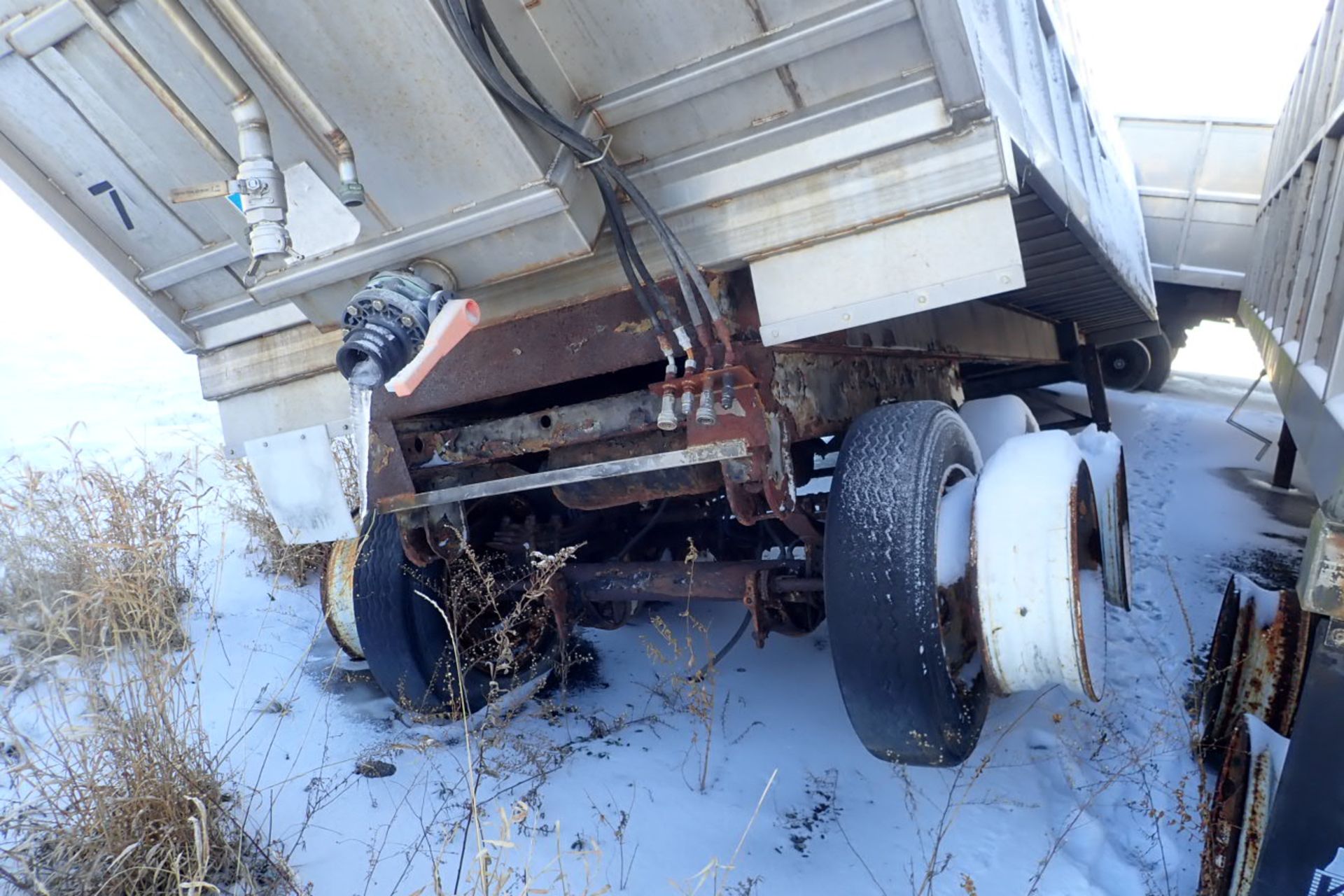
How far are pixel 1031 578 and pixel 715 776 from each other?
1.38 m

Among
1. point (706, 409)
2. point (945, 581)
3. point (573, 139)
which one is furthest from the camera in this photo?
point (945, 581)

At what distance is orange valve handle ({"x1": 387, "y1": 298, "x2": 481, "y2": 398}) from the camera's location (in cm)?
176

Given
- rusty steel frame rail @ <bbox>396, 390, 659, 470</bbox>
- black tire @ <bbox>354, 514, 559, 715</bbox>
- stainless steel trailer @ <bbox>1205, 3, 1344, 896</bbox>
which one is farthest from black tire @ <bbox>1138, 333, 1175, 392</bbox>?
black tire @ <bbox>354, 514, 559, 715</bbox>

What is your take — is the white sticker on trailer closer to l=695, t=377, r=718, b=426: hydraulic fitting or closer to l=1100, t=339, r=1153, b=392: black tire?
l=695, t=377, r=718, b=426: hydraulic fitting

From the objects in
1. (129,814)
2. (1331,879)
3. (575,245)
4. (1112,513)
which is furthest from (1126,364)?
(129,814)

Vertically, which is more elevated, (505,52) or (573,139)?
(505,52)

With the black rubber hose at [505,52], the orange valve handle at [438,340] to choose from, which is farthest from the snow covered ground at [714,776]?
the black rubber hose at [505,52]

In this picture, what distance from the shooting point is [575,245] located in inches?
78.1

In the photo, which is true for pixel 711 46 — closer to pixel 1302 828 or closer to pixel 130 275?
pixel 130 275

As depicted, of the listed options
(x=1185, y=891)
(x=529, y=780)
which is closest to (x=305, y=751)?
(x=529, y=780)

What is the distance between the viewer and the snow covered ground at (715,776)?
2.32 metres

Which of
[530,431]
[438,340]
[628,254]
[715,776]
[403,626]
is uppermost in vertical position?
[628,254]

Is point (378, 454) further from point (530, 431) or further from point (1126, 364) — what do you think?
point (1126, 364)

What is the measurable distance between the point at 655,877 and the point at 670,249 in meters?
1.82
